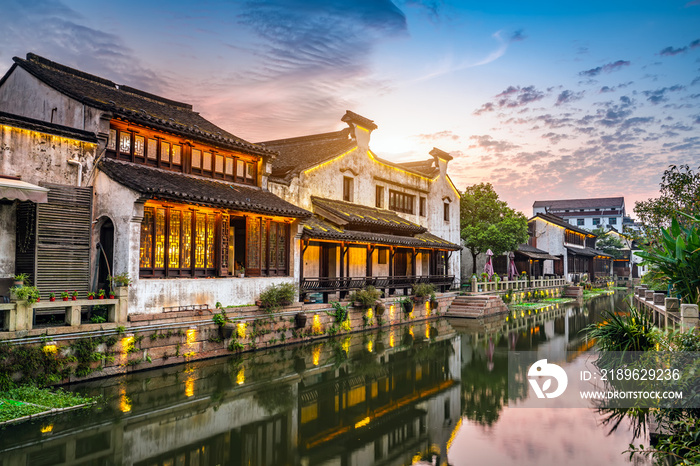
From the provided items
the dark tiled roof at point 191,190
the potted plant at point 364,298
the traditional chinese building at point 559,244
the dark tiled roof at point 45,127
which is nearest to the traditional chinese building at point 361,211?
the potted plant at point 364,298

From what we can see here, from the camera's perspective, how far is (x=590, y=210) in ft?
332

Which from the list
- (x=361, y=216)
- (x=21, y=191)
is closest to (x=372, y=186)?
(x=361, y=216)

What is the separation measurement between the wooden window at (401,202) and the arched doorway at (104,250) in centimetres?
1920

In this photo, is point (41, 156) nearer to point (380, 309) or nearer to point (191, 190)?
point (191, 190)

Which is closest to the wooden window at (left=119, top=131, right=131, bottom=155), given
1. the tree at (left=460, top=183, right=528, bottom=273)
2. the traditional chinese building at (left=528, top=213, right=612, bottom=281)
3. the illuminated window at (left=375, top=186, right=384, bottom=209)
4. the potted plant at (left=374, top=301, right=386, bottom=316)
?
the potted plant at (left=374, top=301, right=386, bottom=316)

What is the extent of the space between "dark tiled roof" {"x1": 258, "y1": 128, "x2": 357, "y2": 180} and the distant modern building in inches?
3158

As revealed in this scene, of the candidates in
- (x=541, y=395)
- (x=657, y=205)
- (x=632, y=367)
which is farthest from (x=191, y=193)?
(x=657, y=205)

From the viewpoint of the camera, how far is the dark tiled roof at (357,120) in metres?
27.4

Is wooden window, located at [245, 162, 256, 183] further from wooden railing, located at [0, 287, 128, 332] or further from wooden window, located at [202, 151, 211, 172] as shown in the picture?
wooden railing, located at [0, 287, 128, 332]

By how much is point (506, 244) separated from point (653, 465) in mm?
33331

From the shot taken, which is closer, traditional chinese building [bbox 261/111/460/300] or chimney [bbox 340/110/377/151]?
traditional chinese building [bbox 261/111/460/300]

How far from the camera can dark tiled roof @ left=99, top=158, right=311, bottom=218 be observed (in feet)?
46.9

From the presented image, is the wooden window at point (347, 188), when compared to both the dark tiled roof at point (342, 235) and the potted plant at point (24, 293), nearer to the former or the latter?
the dark tiled roof at point (342, 235)

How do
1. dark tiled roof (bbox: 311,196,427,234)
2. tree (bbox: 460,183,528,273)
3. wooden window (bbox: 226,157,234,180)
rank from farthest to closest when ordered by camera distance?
tree (bbox: 460,183,528,273) → dark tiled roof (bbox: 311,196,427,234) → wooden window (bbox: 226,157,234,180)
